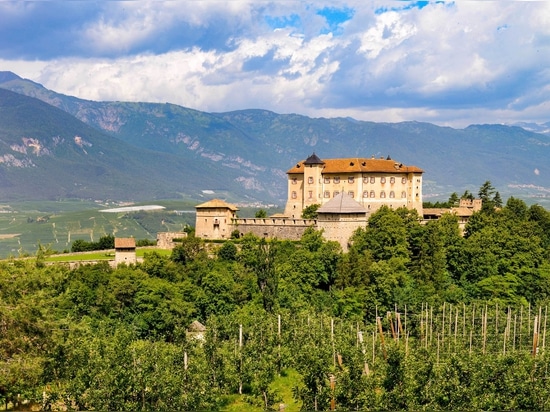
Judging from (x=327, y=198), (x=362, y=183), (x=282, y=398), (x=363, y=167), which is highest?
(x=363, y=167)

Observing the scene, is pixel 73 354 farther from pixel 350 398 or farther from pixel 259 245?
pixel 259 245

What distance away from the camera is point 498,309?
2055 inches

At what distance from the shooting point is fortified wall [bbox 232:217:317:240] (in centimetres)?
6606

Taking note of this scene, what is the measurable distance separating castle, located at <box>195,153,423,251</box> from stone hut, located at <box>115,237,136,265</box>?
7.38 meters

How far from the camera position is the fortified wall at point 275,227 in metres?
66.1

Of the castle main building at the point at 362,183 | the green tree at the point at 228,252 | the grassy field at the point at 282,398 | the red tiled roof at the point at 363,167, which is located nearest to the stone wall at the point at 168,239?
the green tree at the point at 228,252

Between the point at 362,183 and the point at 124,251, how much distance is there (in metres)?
22.4

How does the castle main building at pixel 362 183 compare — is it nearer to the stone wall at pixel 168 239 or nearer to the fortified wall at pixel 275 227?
the fortified wall at pixel 275 227

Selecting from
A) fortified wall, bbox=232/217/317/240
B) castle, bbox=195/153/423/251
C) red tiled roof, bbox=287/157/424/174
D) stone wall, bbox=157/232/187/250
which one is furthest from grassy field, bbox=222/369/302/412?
red tiled roof, bbox=287/157/424/174

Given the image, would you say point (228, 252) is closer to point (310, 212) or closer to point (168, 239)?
point (168, 239)

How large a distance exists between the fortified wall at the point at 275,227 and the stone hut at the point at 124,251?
9945mm

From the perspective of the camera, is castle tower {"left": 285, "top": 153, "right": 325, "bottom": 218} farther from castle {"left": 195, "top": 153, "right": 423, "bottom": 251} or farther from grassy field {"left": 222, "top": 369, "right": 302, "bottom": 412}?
grassy field {"left": 222, "top": 369, "right": 302, "bottom": 412}

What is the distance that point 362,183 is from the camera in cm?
7156

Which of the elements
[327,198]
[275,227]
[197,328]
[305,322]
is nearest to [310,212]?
[327,198]
